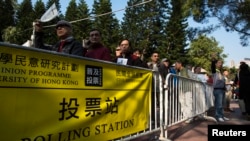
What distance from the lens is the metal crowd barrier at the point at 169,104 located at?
679cm

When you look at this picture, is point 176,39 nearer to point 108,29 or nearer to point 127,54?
point 108,29

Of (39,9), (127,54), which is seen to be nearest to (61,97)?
(127,54)

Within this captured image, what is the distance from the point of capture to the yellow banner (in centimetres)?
347

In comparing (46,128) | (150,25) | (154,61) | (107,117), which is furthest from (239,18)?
(150,25)

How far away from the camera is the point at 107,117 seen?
200 inches

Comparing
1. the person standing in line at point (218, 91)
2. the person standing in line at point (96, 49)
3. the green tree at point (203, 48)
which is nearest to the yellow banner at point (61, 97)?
the person standing in line at point (96, 49)

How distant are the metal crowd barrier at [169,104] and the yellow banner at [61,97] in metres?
0.59

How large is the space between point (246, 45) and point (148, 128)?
17822 mm

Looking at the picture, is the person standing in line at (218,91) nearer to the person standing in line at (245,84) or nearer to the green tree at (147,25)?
the person standing in line at (245,84)

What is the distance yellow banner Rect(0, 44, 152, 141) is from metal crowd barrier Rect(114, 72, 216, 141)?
1.95ft

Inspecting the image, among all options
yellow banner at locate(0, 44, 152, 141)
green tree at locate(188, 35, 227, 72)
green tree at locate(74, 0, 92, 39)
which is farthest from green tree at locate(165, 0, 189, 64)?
yellow banner at locate(0, 44, 152, 141)

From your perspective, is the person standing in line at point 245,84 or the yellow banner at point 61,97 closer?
the yellow banner at point 61,97

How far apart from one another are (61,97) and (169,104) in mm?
3651

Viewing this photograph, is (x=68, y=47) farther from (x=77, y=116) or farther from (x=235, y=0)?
(x=235, y=0)
